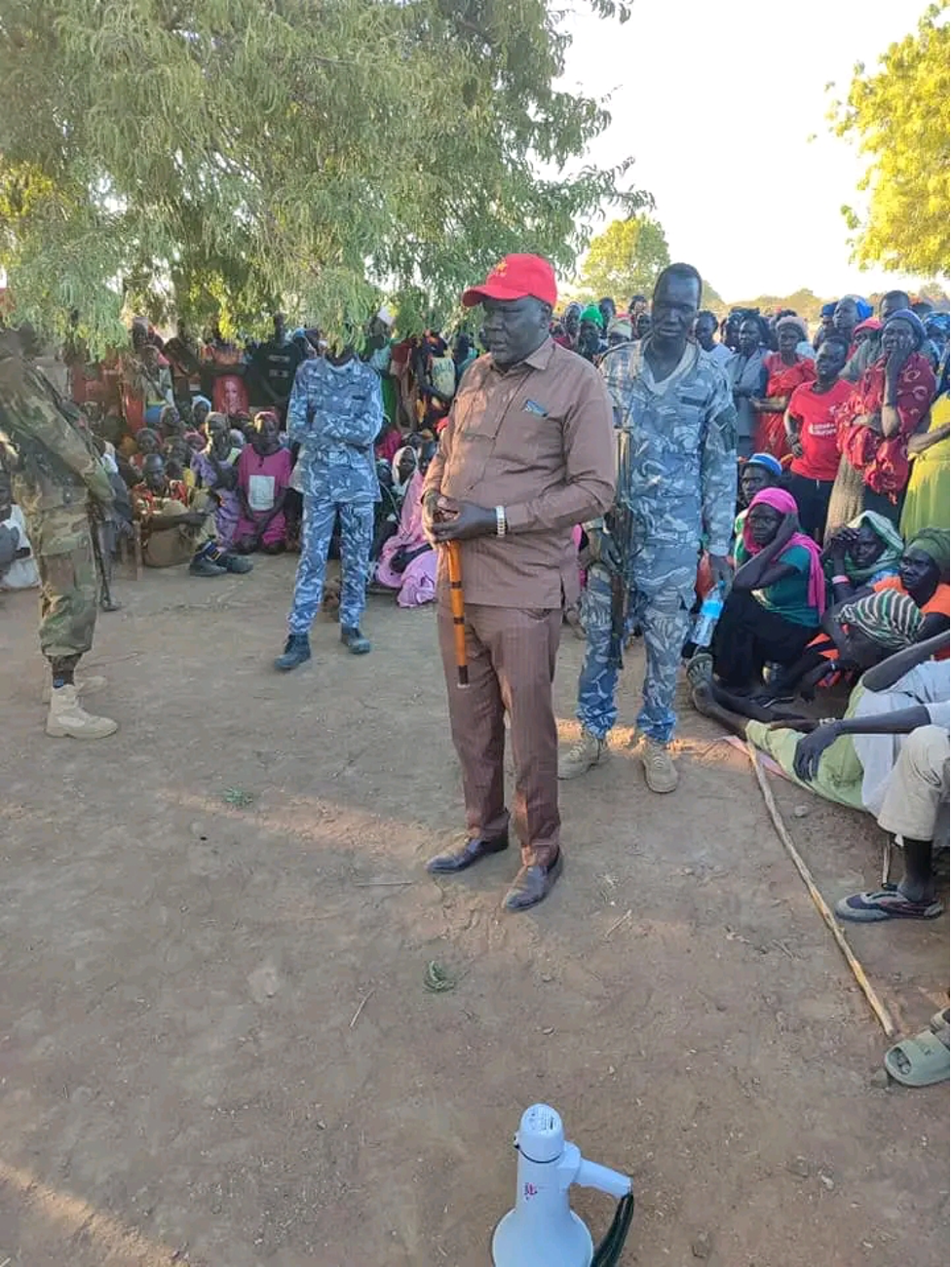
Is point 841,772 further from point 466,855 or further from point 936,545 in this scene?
point 936,545

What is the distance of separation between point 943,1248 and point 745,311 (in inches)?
277

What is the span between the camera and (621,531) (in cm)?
342

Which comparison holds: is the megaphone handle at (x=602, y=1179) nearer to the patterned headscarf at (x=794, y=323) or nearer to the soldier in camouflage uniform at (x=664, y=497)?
the soldier in camouflage uniform at (x=664, y=497)

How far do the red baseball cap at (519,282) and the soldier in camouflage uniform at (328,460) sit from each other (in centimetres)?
248

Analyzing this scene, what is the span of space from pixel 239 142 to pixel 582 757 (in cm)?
319

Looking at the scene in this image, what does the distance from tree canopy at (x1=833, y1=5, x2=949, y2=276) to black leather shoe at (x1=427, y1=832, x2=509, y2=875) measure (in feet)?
7.40

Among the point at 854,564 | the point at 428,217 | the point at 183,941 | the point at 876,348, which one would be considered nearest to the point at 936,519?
the point at 183,941

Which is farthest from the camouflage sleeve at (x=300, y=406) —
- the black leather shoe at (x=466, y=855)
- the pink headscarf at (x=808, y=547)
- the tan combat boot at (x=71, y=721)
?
the black leather shoe at (x=466, y=855)

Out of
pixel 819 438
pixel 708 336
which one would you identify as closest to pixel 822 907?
pixel 819 438

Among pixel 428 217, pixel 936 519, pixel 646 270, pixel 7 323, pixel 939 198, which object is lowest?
pixel 936 519

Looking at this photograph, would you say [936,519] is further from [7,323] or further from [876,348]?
[876,348]

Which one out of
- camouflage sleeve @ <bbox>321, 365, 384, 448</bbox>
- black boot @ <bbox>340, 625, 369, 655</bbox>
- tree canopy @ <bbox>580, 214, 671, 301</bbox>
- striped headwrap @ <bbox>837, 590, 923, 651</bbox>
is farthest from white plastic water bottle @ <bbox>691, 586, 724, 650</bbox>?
tree canopy @ <bbox>580, 214, 671, 301</bbox>

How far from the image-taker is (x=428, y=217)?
5.16m

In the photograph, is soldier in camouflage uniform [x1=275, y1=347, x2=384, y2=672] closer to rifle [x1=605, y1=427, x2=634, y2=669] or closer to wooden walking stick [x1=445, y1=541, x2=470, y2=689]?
rifle [x1=605, y1=427, x2=634, y2=669]
